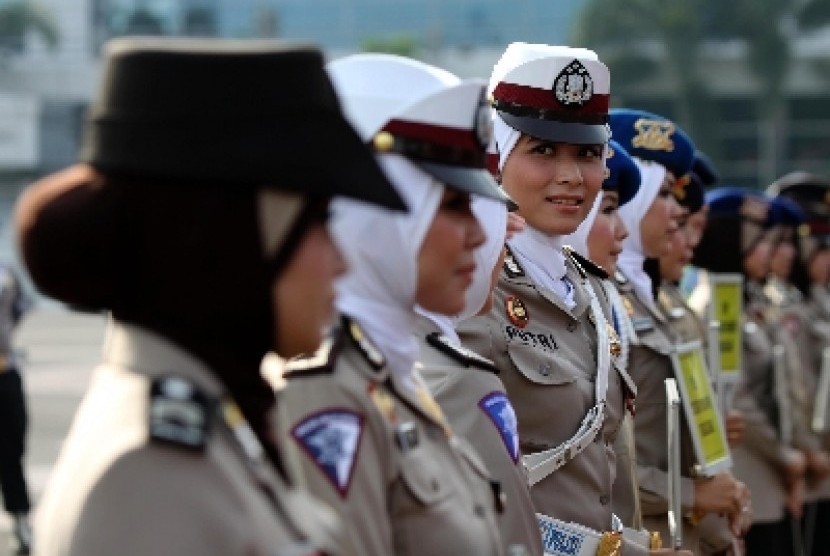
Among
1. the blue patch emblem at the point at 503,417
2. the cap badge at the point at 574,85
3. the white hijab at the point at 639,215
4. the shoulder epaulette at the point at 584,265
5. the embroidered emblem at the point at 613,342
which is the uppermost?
the cap badge at the point at 574,85

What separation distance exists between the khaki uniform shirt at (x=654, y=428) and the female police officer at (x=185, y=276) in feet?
11.4

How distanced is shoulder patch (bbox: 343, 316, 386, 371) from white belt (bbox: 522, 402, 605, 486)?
55.9 inches

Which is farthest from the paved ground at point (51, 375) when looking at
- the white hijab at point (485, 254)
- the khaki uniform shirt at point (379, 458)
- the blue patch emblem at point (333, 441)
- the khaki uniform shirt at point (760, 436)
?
the blue patch emblem at point (333, 441)

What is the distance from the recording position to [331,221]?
10.0 feet

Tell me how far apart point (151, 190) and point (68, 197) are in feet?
0.31

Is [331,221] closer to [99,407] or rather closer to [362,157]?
[362,157]

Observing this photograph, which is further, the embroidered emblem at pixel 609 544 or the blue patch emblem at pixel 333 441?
the embroidered emblem at pixel 609 544

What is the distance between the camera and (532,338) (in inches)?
183

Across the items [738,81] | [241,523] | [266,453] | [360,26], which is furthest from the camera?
[360,26]

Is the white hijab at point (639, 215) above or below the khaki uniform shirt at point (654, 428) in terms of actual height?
above

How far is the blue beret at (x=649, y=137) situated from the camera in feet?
21.6

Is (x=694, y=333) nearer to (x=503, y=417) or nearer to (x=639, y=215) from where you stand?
(x=639, y=215)

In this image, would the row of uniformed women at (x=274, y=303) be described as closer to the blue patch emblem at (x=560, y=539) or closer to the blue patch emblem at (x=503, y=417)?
the blue patch emblem at (x=503, y=417)

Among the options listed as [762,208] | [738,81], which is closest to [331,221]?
[762,208]
